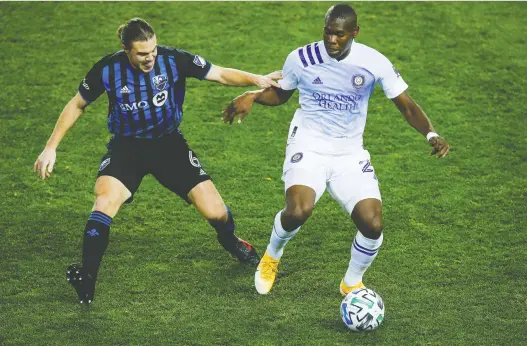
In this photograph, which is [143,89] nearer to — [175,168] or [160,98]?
[160,98]

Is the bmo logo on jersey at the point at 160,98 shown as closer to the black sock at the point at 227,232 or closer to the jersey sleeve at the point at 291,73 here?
the jersey sleeve at the point at 291,73

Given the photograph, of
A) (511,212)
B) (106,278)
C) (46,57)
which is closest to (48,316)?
(106,278)

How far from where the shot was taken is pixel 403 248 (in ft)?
26.7

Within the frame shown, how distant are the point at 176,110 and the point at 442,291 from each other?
255 cm

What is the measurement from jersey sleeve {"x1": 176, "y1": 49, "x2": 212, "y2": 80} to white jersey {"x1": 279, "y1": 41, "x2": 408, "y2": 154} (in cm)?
66

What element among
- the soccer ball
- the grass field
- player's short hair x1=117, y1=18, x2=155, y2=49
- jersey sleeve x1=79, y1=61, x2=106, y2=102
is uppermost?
player's short hair x1=117, y1=18, x2=155, y2=49

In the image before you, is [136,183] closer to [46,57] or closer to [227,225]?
[227,225]

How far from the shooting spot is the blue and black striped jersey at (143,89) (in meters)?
7.35

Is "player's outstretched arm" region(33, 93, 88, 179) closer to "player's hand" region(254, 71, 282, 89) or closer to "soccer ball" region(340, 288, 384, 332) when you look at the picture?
"player's hand" region(254, 71, 282, 89)

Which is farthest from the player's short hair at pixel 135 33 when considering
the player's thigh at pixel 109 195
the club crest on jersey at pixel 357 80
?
the club crest on jersey at pixel 357 80

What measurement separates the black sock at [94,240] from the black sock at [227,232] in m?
0.97

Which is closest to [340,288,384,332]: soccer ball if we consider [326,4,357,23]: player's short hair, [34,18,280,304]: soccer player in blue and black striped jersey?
[34,18,280,304]: soccer player in blue and black striped jersey

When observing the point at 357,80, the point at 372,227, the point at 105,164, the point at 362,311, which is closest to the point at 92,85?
the point at 105,164

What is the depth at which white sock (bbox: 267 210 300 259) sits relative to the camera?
7.26 metres
